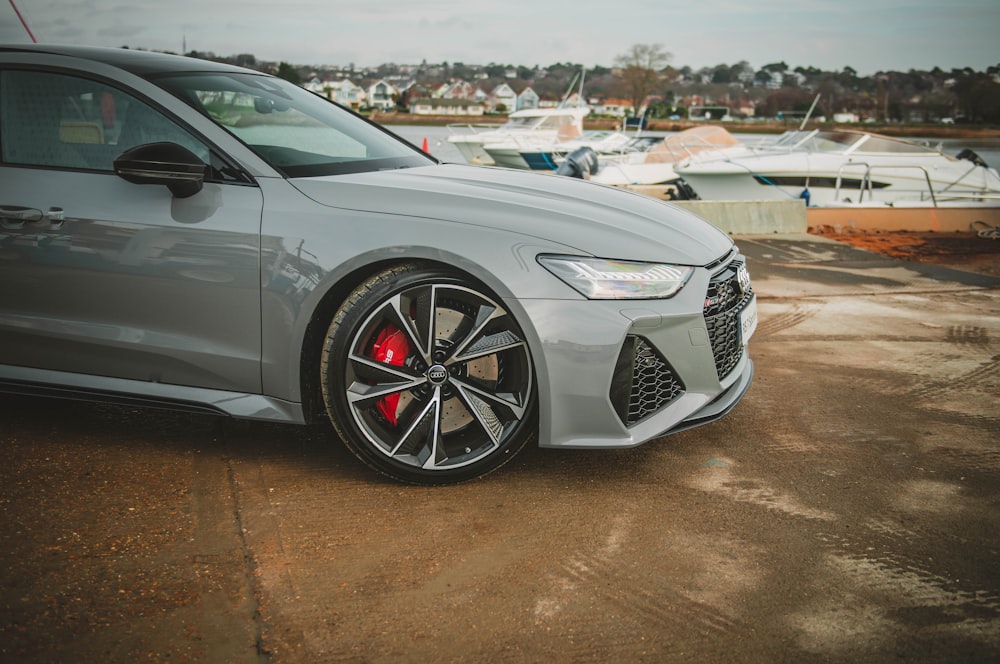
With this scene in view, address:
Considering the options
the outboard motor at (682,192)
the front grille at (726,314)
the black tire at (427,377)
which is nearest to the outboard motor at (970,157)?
the outboard motor at (682,192)

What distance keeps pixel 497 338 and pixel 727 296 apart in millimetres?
985

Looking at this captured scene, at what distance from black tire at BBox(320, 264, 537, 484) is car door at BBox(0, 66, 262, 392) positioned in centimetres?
→ 39

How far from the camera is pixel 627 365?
10.2 ft

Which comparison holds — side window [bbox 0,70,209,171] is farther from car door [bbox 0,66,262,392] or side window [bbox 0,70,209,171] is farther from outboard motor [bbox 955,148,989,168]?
outboard motor [bbox 955,148,989,168]

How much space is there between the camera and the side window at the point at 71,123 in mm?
3449

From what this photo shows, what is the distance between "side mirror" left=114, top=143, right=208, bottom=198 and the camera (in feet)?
10.4

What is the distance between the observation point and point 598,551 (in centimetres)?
288

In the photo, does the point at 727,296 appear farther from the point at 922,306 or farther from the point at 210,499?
the point at 922,306

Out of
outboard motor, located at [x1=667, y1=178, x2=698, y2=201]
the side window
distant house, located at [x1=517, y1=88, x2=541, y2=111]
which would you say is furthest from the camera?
distant house, located at [x1=517, y1=88, x2=541, y2=111]

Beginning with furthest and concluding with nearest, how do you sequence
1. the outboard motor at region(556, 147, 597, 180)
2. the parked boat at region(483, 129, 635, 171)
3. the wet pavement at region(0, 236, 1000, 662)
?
the parked boat at region(483, 129, 635, 171), the outboard motor at region(556, 147, 597, 180), the wet pavement at region(0, 236, 1000, 662)

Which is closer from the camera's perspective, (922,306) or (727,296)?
(727,296)

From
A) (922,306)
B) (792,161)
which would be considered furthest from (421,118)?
(922,306)

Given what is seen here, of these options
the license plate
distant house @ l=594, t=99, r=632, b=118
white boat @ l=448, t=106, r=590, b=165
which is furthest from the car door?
distant house @ l=594, t=99, r=632, b=118

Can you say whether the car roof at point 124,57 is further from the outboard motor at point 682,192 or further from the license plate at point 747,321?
the outboard motor at point 682,192
